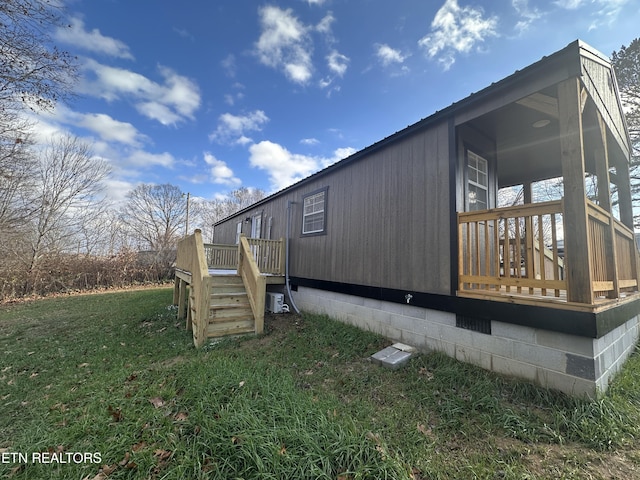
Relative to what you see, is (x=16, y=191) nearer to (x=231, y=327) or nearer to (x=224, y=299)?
(x=224, y=299)

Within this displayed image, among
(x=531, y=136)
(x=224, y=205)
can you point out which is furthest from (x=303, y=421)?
(x=224, y=205)

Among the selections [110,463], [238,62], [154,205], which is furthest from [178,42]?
[154,205]

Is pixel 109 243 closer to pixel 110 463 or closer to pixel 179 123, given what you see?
pixel 179 123

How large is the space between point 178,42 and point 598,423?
491 inches

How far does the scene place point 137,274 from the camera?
567 inches

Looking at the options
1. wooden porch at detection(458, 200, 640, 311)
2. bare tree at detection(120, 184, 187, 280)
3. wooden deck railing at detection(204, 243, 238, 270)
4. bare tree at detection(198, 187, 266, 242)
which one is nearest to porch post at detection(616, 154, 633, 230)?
wooden porch at detection(458, 200, 640, 311)

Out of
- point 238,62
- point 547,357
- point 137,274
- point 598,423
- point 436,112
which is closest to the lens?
point 598,423

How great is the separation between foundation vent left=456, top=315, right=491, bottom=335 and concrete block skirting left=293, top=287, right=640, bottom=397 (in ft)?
0.16

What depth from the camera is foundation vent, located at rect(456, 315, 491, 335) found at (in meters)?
3.23

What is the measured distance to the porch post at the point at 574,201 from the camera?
2.50 metres

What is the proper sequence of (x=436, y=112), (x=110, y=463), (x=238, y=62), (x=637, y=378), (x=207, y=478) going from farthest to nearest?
(x=238, y=62) → (x=436, y=112) → (x=637, y=378) → (x=110, y=463) → (x=207, y=478)

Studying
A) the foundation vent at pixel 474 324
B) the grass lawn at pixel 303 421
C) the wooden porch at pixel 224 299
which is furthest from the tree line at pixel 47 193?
the foundation vent at pixel 474 324

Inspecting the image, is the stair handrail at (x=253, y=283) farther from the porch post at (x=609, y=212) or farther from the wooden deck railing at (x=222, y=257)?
the porch post at (x=609, y=212)

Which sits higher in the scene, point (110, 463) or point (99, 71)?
point (99, 71)
